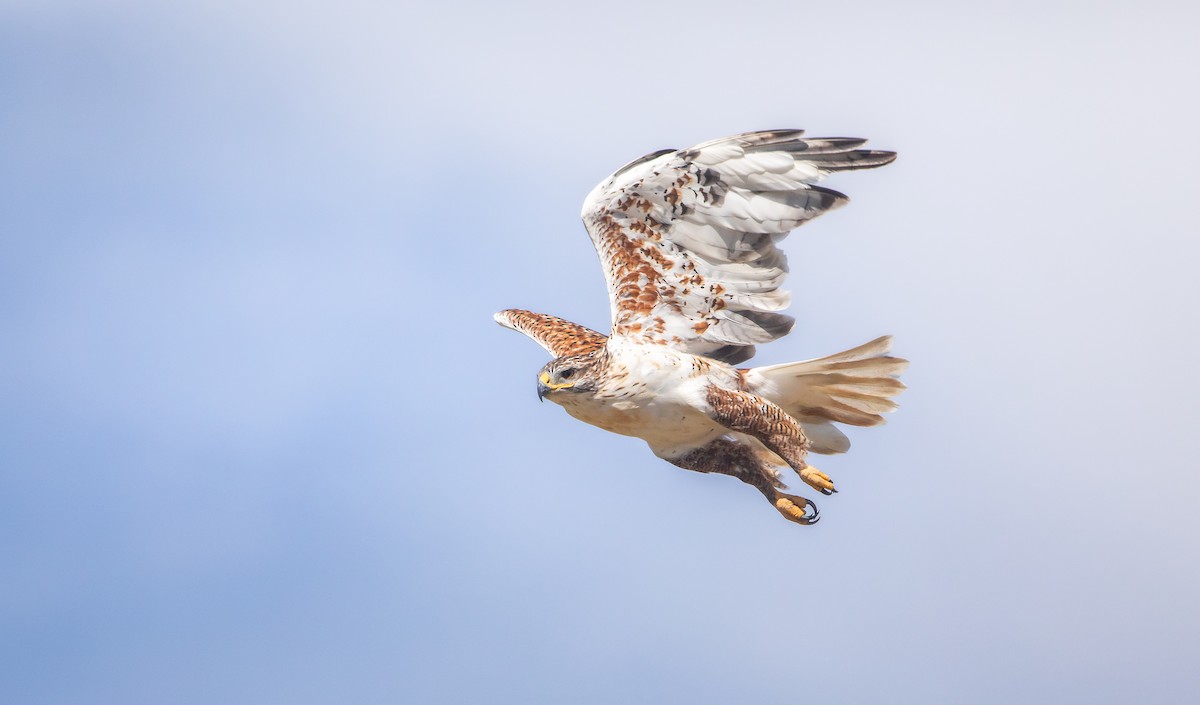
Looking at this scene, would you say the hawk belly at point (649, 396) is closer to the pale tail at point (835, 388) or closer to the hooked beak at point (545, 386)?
the hooked beak at point (545, 386)

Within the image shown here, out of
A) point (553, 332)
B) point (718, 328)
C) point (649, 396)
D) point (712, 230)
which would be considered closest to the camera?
point (649, 396)

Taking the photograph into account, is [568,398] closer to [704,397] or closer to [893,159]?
[704,397]

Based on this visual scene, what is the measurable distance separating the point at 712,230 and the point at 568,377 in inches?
60.2

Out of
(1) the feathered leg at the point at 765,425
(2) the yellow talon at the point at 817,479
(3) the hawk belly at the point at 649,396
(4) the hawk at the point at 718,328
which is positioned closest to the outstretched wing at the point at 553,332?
(4) the hawk at the point at 718,328

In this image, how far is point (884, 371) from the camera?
13875 millimetres

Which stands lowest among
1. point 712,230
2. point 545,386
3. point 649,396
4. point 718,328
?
point 649,396

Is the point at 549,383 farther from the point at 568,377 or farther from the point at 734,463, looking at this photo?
the point at 734,463

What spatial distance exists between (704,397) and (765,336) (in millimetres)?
868

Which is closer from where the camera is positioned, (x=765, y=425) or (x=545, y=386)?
(x=545, y=386)

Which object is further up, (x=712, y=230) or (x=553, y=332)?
(x=712, y=230)

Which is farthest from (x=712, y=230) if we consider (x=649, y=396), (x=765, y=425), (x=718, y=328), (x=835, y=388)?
(x=835, y=388)

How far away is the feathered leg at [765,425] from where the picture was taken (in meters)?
13.1

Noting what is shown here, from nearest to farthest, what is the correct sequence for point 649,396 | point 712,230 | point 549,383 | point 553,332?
point 549,383, point 649,396, point 712,230, point 553,332

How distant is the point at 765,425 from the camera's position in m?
13.2
